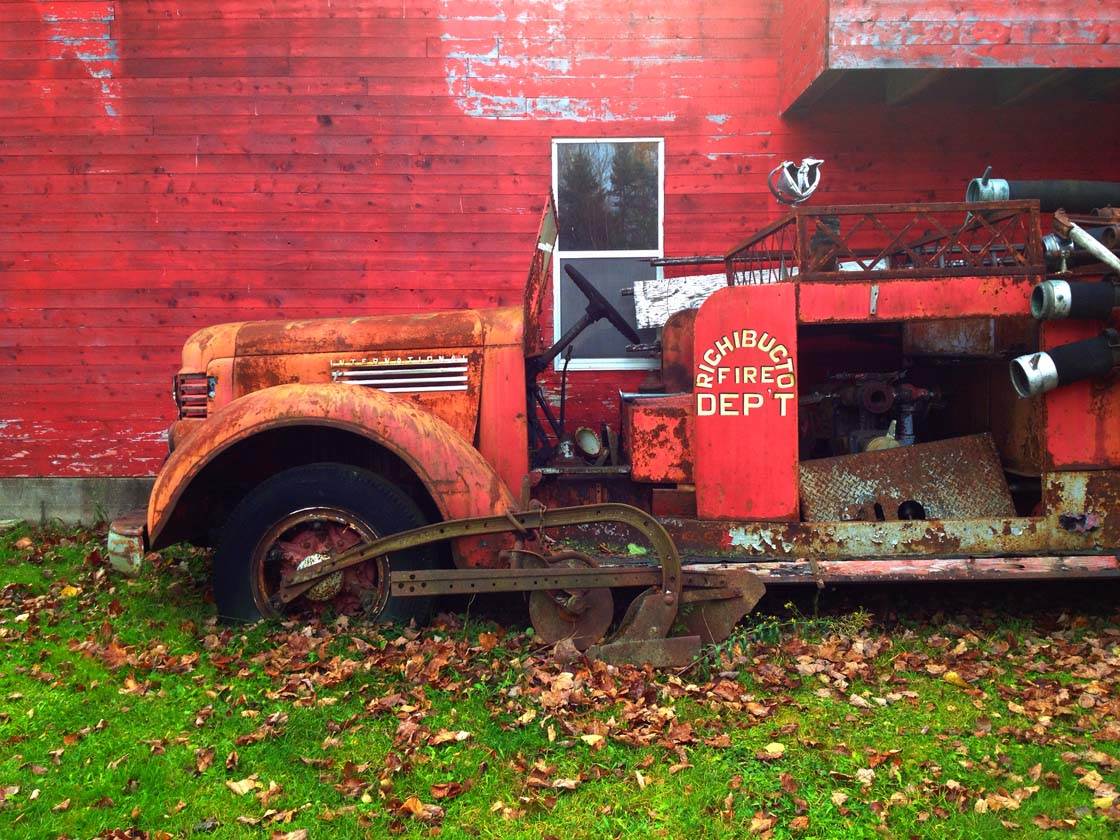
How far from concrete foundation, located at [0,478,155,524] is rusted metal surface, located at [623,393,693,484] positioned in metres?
4.80

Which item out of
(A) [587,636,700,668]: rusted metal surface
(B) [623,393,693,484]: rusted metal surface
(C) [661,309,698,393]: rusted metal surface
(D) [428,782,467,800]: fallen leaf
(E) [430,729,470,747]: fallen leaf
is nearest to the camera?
(D) [428,782,467,800]: fallen leaf

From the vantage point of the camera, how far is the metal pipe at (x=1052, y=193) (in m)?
4.92

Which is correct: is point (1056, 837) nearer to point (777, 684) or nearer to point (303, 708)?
point (777, 684)

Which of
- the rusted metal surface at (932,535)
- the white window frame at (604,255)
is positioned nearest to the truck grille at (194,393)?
the rusted metal surface at (932,535)

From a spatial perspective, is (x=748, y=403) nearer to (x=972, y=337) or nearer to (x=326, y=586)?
(x=972, y=337)

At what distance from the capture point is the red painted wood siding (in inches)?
293

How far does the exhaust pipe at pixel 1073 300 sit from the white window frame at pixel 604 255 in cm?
337

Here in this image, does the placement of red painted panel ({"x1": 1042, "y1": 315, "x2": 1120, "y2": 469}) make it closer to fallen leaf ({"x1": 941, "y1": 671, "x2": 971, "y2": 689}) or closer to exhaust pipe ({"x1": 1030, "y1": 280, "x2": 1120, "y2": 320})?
exhaust pipe ({"x1": 1030, "y1": 280, "x2": 1120, "y2": 320})

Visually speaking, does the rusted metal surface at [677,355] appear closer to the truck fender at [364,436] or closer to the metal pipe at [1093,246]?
the truck fender at [364,436]

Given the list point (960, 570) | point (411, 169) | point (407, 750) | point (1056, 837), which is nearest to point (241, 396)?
point (407, 750)

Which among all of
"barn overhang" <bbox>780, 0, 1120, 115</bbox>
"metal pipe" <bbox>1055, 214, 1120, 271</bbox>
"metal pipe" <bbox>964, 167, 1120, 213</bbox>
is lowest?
"metal pipe" <bbox>1055, 214, 1120, 271</bbox>

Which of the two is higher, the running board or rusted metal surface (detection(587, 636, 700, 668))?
the running board

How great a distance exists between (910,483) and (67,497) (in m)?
6.66

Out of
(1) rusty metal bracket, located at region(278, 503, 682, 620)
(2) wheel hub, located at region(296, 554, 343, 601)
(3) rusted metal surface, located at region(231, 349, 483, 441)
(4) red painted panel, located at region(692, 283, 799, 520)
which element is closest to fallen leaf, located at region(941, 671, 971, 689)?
(4) red painted panel, located at region(692, 283, 799, 520)
